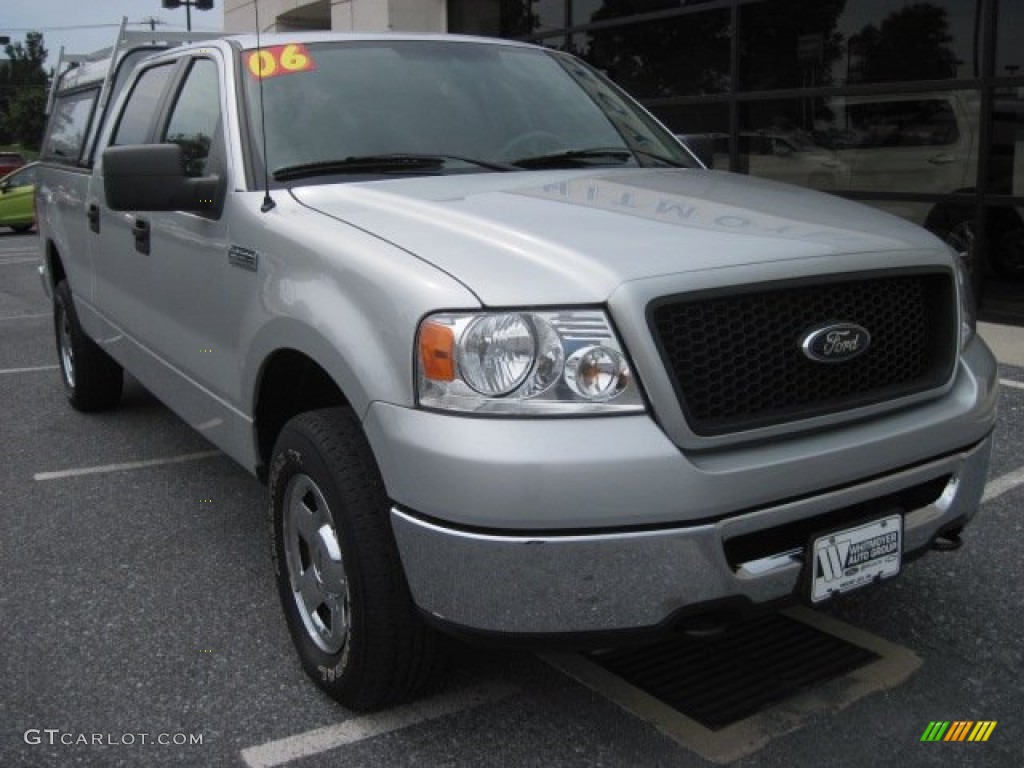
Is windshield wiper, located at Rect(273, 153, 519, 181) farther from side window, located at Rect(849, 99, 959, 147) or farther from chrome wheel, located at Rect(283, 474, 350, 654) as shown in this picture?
side window, located at Rect(849, 99, 959, 147)

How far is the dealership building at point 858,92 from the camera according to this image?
8750 mm

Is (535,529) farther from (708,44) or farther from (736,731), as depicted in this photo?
(708,44)

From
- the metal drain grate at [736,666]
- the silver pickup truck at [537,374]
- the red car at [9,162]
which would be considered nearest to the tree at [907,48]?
the silver pickup truck at [537,374]

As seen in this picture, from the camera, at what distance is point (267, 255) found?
319 cm

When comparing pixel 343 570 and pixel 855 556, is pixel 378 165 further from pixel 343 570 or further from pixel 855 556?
pixel 855 556

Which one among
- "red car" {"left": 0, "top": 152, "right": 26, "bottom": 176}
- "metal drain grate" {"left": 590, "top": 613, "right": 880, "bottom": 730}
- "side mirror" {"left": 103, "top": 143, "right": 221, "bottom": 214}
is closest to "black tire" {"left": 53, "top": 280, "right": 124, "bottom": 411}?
"side mirror" {"left": 103, "top": 143, "right": 221, "bottom": 214}

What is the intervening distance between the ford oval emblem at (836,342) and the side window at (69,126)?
184 inches

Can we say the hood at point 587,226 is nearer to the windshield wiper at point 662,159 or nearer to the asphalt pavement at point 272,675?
the windshield wiper at point 662,159

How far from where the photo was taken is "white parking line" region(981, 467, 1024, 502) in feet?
14.8

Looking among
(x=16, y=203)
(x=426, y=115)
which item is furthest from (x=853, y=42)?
(x=16, y=203)

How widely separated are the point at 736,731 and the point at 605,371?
1.07 meters

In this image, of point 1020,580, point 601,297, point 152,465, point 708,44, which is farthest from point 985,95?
point 601,297

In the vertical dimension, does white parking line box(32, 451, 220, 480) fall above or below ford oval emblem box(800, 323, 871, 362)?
below

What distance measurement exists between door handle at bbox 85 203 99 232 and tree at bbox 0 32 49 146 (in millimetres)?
72066
